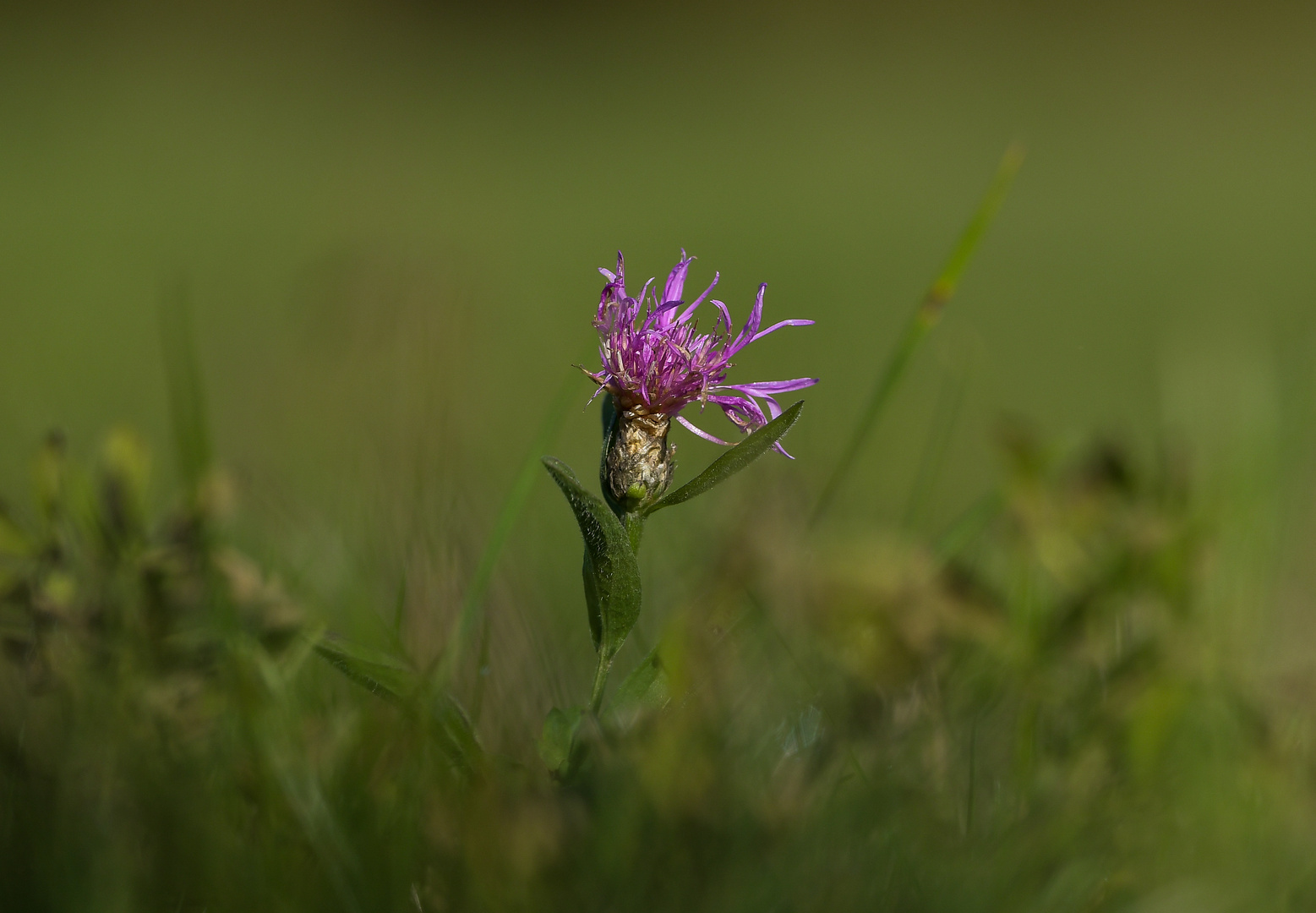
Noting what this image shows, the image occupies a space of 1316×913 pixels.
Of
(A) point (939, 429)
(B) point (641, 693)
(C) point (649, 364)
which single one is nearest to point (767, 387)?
(C) point (649, 364)

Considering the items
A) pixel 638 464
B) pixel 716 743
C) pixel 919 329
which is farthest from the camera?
pixel 919 329

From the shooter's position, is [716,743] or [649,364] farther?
[649,364]

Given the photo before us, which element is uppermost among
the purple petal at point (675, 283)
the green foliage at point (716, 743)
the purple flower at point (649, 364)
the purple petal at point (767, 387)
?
the purple petal at point (675, 283)

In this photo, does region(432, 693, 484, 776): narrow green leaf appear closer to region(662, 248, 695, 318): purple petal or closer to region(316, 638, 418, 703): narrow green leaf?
region(316, 638, 418, 703): narrow green leaf

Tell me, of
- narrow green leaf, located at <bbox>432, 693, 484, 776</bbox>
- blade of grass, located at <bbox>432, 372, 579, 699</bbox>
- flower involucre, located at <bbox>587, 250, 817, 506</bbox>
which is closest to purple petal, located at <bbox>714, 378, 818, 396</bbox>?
flower involucre, located at <bbox>587, 250, 817, 506</bbox>

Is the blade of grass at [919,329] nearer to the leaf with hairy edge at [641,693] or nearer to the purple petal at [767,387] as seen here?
the purple petal at [767,387]

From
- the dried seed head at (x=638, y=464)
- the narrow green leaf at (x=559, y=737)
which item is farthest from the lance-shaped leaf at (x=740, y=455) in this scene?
the narrow green leaf at (x=559, y=737)

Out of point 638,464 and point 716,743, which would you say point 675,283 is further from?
point 716,743
